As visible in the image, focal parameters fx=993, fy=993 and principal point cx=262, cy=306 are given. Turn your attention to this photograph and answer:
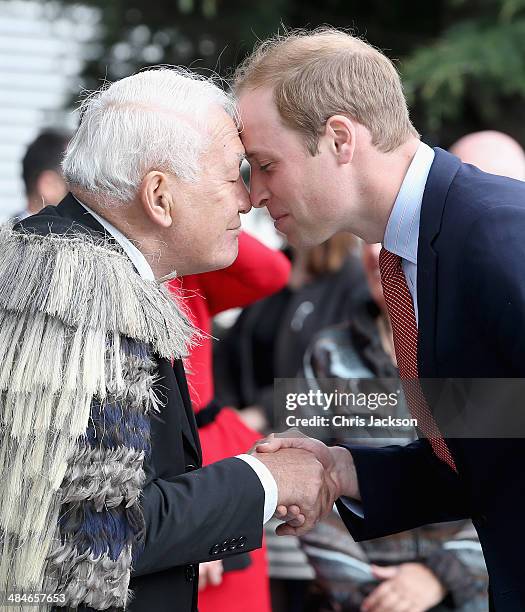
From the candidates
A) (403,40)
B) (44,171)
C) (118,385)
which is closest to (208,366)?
(118,385)

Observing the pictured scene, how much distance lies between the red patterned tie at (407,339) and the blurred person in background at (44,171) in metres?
2.55

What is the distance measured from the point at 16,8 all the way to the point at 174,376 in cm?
517

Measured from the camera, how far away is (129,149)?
8.04ft

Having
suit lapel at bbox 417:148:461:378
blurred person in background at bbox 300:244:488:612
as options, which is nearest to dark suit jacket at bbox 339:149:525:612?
suit lapel at bbox 417:148:461:378

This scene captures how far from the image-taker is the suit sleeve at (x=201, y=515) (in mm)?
2211

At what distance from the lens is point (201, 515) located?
2256mm

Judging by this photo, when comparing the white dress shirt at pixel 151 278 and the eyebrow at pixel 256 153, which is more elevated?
the eyebrow at pixel 256 153

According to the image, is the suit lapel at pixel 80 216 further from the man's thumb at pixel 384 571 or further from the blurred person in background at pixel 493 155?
the blurred person in background at pixel 493 155

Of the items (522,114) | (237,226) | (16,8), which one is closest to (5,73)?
(16,8)

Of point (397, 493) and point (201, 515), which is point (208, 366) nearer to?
point (397, 493)

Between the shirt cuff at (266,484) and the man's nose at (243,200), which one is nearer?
the shirt cuff at (266,484)

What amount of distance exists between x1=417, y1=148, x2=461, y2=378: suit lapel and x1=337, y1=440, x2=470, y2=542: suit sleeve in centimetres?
52

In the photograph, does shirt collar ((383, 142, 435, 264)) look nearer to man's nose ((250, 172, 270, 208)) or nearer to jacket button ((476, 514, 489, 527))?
man's nose ((250, 172, 270, 208))

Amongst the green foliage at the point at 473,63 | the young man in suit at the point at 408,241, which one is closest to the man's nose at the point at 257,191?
the young man in suit at the point at 408,241
